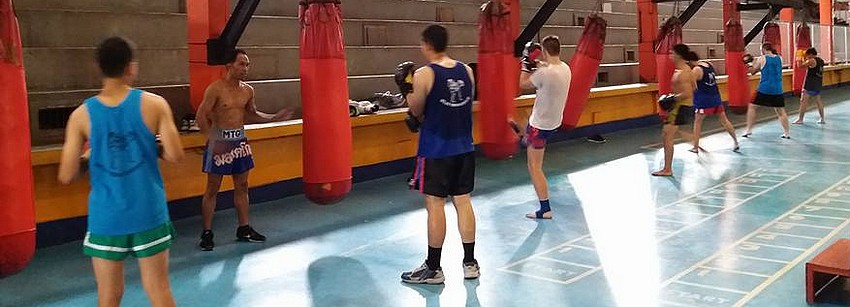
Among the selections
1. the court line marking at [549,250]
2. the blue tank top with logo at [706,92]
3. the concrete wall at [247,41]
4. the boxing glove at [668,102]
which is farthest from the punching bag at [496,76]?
the blue tank top with logo at [706,92]

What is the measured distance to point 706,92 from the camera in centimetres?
868

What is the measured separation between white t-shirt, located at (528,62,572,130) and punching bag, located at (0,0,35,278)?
351cm

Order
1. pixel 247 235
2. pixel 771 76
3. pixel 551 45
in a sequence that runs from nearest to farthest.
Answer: pixel 247 235
pixel 551 45
pixel 771 76

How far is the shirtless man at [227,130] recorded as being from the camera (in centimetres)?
503

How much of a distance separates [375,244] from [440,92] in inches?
64.0

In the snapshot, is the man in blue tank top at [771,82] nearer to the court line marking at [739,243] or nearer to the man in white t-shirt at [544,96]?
the court line marking at [739,243]

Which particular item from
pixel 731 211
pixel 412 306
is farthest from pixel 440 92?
pixel 731 211

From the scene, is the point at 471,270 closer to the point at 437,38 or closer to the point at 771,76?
the point at 437,38

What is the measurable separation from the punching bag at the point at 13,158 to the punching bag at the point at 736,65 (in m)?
8.45

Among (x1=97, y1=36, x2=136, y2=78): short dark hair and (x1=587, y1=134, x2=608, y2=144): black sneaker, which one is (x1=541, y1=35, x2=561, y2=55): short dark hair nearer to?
(x1=97, y1=36, x2=136, y2=78): short dark hair

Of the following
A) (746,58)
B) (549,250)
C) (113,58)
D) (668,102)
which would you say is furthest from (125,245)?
(746,58)

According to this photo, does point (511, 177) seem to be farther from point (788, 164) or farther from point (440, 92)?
point (440, 92)

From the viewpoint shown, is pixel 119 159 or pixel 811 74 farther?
pixel 811 74

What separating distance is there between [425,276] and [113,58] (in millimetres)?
2149
